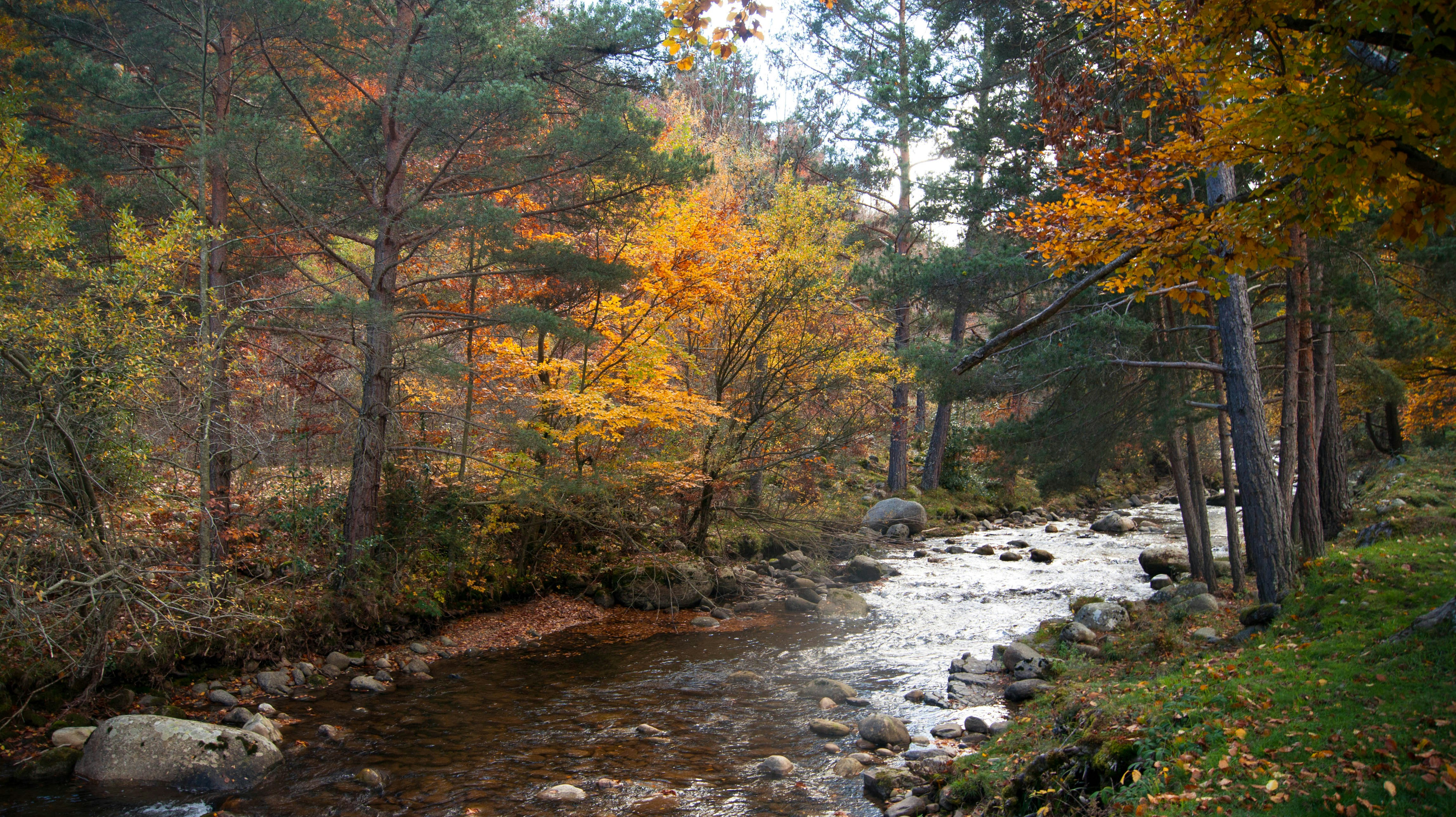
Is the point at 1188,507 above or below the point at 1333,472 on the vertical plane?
below

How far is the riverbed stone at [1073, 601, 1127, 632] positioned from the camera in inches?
428

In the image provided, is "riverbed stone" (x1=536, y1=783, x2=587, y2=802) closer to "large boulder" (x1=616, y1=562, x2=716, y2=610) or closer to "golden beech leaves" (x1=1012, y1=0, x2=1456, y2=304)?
"golden beech leaves" (x1=1012, y1=0, x2=1456, y2=304)

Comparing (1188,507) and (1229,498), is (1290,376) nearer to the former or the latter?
(1229,498)

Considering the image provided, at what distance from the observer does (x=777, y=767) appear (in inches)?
283

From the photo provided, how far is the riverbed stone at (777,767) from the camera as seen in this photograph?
280 inches

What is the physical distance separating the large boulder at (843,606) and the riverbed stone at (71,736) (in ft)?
31.0

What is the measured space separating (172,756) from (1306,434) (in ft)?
43.6

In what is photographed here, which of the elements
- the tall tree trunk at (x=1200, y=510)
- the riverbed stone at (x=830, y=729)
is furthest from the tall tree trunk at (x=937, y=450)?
the riverbed stone at (x=830, y=729)

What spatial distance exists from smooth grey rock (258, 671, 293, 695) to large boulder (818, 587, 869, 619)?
773 cm

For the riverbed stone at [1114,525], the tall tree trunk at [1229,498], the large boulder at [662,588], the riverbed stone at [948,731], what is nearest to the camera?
the riverbed stone at [948,731]

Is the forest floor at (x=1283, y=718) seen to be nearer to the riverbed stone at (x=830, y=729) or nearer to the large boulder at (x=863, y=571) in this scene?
the riverbed stone at (x=830, y=729)

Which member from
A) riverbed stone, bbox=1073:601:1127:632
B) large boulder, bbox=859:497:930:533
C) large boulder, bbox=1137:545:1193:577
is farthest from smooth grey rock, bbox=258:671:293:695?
large boulder, bbox=859:497:930:533

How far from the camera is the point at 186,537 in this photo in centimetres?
926

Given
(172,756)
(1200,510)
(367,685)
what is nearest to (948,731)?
(367,685)
